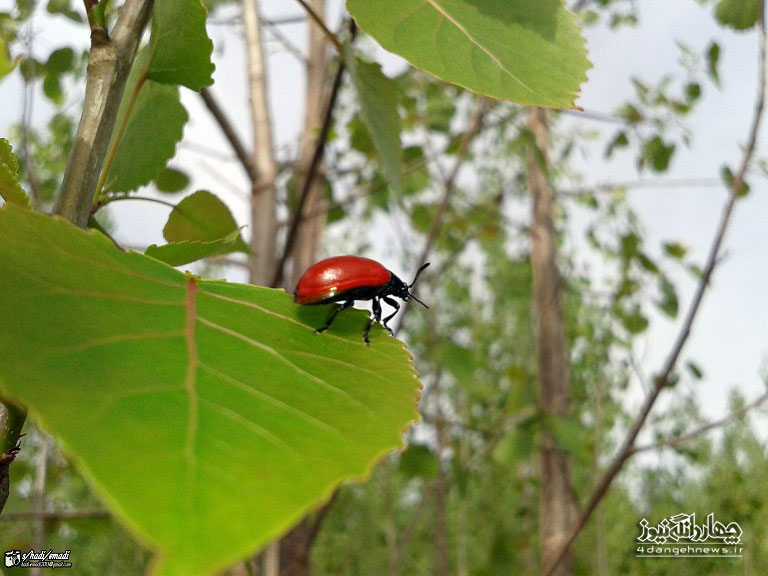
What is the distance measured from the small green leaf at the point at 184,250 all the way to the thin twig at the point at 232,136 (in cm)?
82

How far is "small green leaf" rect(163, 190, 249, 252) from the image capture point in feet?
1.38

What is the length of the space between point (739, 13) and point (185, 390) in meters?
1.04

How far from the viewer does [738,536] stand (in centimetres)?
229

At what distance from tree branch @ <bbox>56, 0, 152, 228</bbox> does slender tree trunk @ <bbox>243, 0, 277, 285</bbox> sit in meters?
0.75

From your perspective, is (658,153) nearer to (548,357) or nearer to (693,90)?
(693,90)

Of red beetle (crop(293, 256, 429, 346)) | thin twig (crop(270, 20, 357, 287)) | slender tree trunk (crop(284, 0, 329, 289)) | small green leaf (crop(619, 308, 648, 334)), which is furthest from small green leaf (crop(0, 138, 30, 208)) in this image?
small green leaf (crop(619, 308, 648, 334))

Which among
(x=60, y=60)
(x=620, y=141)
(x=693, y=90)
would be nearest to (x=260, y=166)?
(x=60, y=60)

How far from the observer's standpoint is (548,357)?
2.15 m

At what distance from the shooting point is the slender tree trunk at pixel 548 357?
6.18 feet

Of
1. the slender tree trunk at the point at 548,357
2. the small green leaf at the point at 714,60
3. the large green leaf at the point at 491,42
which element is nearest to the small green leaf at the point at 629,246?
the slender tree trunk at the point at 548,357

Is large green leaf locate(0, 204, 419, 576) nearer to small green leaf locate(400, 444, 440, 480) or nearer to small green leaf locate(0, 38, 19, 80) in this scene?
small green leaf locate(0, 38, 19, 80)

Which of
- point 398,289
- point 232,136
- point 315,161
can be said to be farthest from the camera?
point 232,136

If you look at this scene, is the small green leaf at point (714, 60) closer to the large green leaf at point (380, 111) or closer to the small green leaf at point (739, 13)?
the small green leaf at point (739, 13)

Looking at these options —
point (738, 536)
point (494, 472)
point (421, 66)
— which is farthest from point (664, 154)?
point (494, 472)
